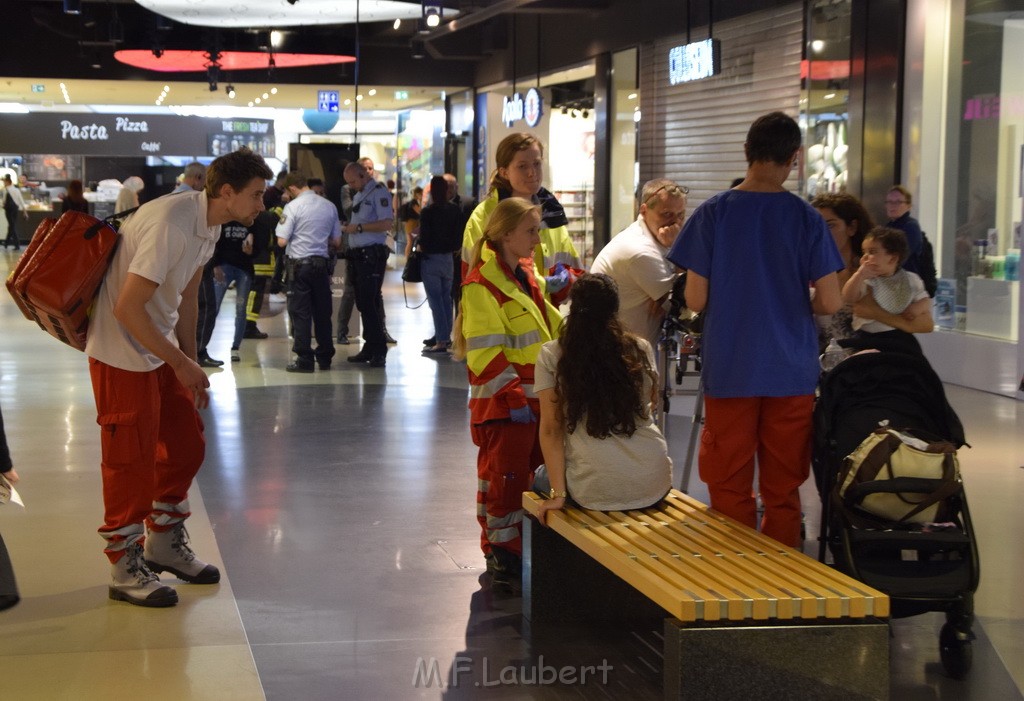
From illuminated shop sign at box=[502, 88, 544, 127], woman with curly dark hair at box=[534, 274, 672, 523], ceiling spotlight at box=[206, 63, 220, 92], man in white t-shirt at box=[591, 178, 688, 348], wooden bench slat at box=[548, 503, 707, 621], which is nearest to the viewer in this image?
wooden bench slat at box=[548, 503, 707, 621]

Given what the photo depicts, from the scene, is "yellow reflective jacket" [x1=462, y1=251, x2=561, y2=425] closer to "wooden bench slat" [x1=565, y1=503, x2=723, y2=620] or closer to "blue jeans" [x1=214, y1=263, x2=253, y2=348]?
"wooden bench slat" [x1=565, y1=503, x2=723, y2=620]

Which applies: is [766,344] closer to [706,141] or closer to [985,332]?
[985,332]

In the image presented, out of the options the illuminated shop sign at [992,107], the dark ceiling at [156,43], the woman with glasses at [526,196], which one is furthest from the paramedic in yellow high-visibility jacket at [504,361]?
the dark ceiling at [156,43]

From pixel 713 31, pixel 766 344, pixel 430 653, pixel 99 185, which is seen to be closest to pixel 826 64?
pixel 713 31

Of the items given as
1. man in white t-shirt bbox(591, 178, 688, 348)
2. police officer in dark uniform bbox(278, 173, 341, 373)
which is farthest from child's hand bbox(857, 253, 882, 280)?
police officer in dark uniform bbox(278, 173, 341, 373)

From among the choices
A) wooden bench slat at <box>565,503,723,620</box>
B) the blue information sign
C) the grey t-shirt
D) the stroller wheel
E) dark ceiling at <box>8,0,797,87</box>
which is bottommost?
the stroller wheel

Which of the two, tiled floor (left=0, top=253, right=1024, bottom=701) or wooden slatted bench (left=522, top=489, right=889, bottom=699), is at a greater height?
wooden slatted bench (left=522, top=489, right=889, bottom=699)

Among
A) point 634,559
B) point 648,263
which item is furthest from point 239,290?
point 634,559

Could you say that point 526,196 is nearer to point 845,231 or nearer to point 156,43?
point 845,231

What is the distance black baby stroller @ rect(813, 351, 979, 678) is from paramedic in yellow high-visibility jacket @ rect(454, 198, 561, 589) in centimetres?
103

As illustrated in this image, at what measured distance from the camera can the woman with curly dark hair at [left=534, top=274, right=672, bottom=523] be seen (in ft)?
12.7

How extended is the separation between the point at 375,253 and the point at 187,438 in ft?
22.1

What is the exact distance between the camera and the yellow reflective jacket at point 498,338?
14.5ft

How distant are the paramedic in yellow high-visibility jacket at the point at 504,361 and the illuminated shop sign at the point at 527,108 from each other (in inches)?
525
